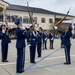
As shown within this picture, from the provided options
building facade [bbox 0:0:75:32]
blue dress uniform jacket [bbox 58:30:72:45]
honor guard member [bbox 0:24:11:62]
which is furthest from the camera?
building facade [bbox 0:0:75:32]

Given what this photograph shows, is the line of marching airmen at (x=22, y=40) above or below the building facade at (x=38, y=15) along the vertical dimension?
below

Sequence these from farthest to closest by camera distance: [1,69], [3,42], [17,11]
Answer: [17,11]
[3,42]
[1,69]

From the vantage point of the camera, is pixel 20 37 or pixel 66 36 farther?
pixel 66 36

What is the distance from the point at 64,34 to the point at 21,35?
7.78ft

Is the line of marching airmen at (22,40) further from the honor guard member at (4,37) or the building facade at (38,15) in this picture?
the building facade at (38,15)

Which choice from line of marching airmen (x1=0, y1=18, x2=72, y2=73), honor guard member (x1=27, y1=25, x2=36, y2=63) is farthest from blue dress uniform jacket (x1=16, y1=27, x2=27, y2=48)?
honor guard member (x1=27, y1=25, x2=36, y2=63)

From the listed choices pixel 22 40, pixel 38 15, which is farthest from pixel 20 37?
pixel 38 15

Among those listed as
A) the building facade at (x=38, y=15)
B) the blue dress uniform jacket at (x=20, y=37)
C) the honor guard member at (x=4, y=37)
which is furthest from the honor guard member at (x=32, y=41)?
the building facade at (x=38, y=15)

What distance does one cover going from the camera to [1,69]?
8250 mm

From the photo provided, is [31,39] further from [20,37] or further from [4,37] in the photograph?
Answer: [20,37]

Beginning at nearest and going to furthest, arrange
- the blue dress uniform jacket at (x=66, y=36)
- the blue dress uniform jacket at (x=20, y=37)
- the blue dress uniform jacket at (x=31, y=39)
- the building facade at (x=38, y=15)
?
the blue dress uniform jacket at (x=20, y=37) < the blue dress uniform jacket at (x=66, y=36) < the blue dress uniform jacket at (x=31, y=39) < the building facade at (x=38, y=15)

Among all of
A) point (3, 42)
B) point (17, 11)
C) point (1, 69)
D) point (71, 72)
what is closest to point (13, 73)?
point (1, 69)

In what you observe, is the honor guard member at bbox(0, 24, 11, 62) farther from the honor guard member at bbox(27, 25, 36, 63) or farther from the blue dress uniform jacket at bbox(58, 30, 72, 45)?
the blue dress uniform jacket at bbox(58, 30, 72, 45)

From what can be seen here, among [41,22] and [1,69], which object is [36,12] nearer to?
[41,22]
